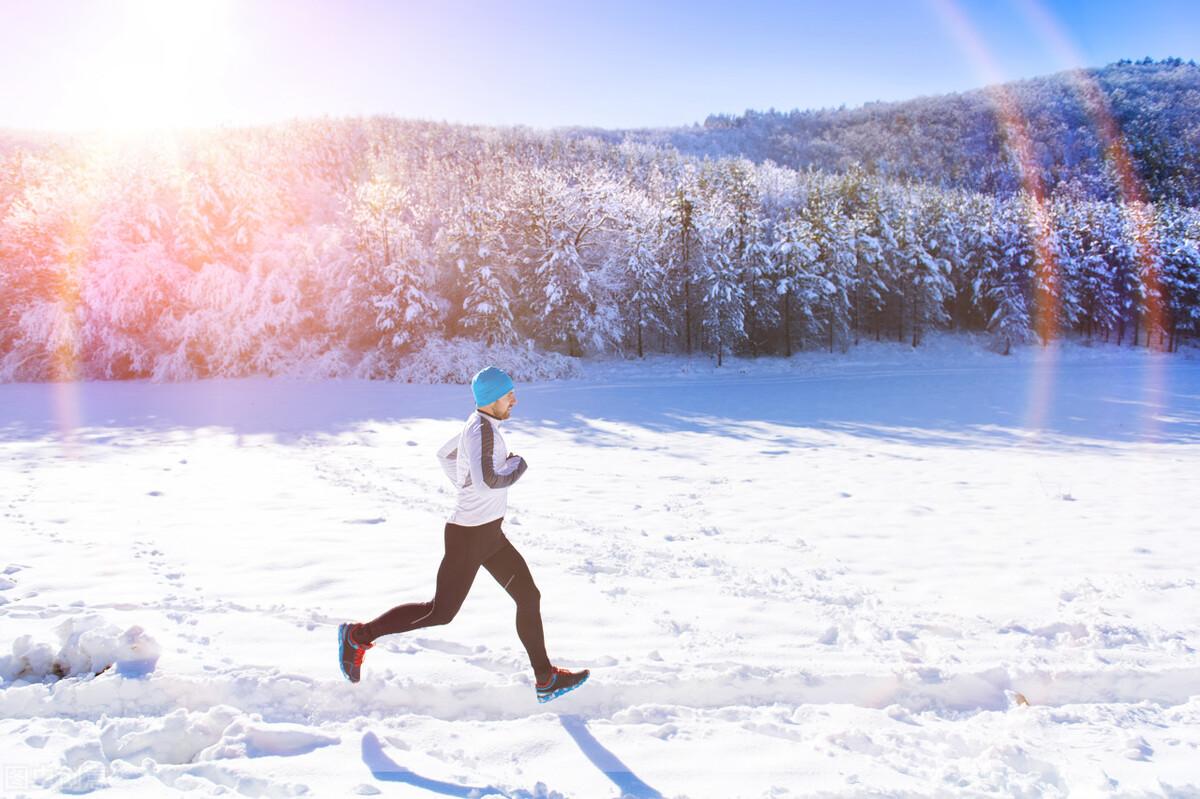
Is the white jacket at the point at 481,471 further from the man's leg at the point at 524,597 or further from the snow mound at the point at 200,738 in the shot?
the snow mound at the point at 200,738

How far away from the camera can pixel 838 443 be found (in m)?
13.2

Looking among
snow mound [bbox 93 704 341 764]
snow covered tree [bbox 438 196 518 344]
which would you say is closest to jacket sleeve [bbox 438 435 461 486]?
snow mound [bbox 93 704 341 764]

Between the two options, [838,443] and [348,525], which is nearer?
[348,525]

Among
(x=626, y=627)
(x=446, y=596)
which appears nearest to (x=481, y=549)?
(x=446, y=596)

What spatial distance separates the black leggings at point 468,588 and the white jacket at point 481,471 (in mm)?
85

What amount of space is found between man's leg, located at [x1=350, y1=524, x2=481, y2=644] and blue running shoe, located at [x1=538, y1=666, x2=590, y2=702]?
25.2 inches

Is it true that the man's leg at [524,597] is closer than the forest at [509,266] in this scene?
Yes

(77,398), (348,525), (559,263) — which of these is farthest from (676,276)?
(348,525)

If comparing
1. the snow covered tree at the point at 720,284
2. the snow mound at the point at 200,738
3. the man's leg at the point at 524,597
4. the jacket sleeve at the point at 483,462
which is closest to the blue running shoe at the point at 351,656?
the snow mound at the point at 200,738

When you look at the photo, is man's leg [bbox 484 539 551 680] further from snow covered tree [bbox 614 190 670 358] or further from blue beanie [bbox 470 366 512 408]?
snow covered tree [bbox 614 190 670 358]

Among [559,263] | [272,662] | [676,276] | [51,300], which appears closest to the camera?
[272,662]

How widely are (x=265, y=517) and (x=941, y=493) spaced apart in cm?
842

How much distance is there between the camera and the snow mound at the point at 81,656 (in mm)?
3930

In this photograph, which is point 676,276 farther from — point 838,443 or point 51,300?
point 51,300
